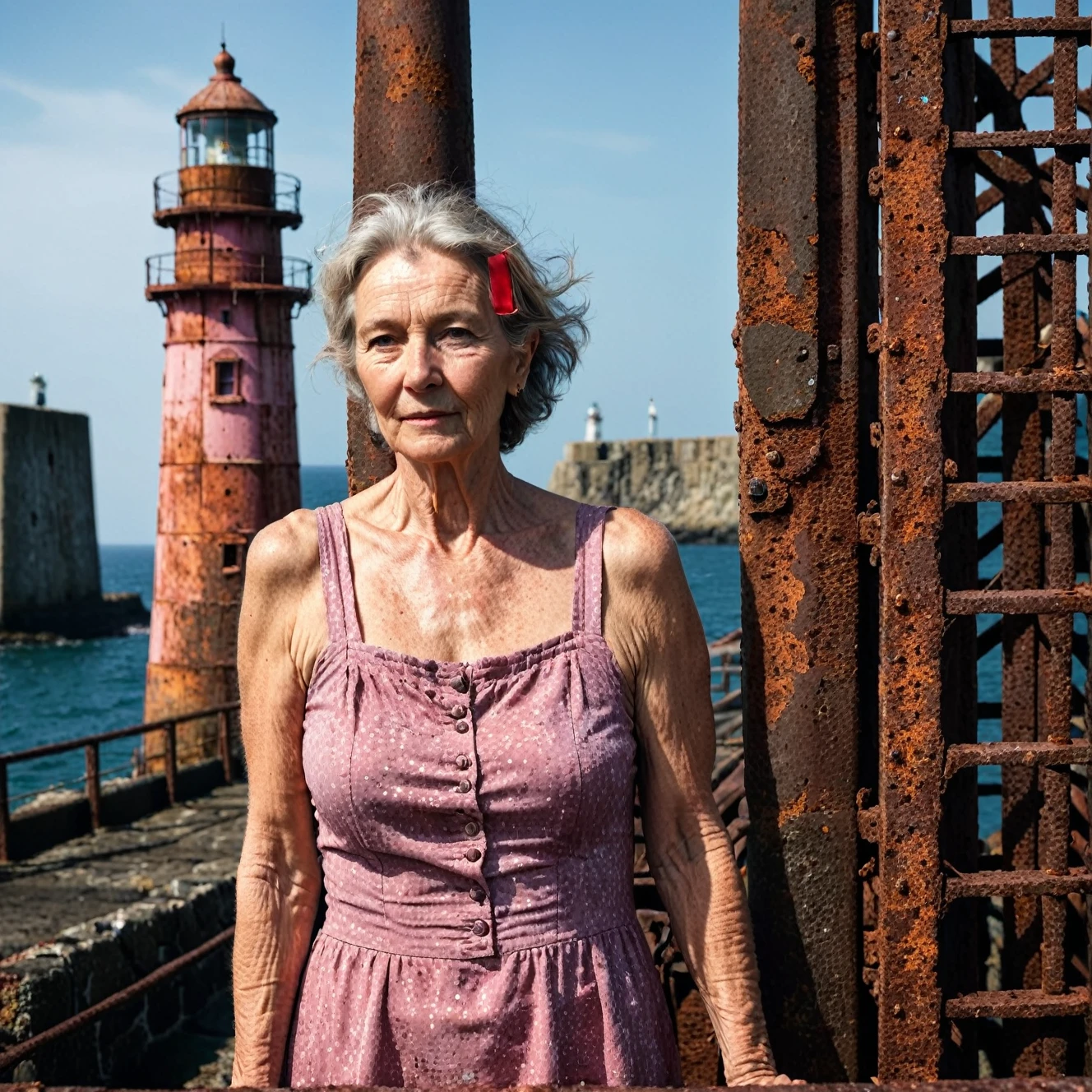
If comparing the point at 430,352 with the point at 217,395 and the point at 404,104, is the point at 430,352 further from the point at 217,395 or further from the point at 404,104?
the point at 217,395

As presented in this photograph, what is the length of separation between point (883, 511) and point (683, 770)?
70 centimetres

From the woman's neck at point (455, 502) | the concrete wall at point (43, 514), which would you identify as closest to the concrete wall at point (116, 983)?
the woman's neck at point (455, 502)

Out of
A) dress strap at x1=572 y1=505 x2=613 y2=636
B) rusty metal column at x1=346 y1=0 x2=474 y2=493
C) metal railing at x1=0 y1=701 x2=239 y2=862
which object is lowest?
metal railing at x1=0 y1=701 x2=239 y2=862

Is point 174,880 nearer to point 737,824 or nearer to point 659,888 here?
point 737,824

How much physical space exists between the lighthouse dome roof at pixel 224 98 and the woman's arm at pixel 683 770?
886 inches

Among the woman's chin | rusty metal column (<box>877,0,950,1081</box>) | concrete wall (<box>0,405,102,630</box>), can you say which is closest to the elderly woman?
the woman's chin

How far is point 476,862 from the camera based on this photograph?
248 cm

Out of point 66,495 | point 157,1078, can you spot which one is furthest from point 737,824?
point 66,495

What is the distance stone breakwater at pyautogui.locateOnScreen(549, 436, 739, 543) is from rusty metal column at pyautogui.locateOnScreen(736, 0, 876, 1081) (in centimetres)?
10964

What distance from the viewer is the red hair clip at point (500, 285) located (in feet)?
8.56

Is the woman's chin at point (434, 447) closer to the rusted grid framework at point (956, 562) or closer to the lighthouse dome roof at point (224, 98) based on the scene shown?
the rusted grid framework at point (956, 562)

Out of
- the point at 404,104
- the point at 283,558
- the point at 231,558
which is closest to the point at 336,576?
the point at 283,558

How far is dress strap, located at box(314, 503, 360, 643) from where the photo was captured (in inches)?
102

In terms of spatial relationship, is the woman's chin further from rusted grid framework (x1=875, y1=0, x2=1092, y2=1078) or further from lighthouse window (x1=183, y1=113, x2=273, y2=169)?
lighthouse window (x1=183, y1=113, x2=273, y2=169)
